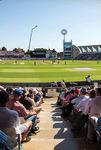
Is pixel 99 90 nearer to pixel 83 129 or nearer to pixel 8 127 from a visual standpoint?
pixel 83 129

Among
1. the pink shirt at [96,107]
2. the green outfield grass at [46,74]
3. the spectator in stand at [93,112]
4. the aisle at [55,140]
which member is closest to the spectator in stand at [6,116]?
the aisle at [55,140]

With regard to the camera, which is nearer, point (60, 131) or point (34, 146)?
point (34, 146)

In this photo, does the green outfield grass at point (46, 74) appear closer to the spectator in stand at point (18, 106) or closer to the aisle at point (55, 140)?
the aisle at point (55, 140)

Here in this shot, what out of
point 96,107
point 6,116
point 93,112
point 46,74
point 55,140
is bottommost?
point 46,74

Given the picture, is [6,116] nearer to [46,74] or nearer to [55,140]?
[55,140]

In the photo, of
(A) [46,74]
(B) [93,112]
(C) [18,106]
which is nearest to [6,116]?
(C) [18,106]

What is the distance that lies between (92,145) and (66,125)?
3.08 metres

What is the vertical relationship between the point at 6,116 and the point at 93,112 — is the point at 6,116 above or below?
above

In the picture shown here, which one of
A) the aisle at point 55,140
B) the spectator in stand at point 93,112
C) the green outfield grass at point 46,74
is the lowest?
the green outfield grass at point 46,74

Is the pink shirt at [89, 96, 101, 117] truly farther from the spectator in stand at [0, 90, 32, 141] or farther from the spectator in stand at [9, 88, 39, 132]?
the spectator in stand at [0, 90, 32, 141]

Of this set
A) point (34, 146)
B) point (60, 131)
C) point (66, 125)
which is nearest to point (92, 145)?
point (34, 146)

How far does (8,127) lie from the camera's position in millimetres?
7449

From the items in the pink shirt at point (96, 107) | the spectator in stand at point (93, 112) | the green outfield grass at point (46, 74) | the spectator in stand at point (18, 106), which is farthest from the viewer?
the green outfield grass at point (46, 74)

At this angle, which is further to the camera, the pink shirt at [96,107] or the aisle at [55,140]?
the pink shirt at [96,107]
